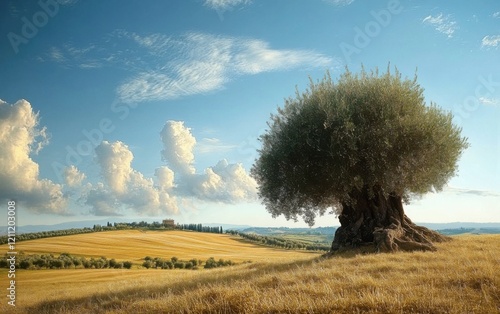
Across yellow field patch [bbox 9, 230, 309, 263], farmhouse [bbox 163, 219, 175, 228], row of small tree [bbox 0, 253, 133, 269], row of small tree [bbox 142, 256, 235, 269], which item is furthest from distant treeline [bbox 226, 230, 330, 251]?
row of small tree [bbox 0, 253, 133, 269]

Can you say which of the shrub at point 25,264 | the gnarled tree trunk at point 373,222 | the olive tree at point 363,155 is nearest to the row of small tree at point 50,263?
the shrub at point 25,264

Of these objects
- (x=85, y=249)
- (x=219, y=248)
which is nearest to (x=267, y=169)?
(x=85, y=249)

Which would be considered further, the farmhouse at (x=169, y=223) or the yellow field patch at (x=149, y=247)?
the farmhouse at (x=169, y=223)

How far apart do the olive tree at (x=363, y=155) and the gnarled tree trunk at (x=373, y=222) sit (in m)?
0.08

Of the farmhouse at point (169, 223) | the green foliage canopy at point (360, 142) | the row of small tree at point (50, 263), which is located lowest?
the row of small tree at point (50, 263)

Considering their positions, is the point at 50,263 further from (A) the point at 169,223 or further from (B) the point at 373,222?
(A) the point at 169,223

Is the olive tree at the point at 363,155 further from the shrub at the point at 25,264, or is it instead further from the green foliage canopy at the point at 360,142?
the shrub at the point at 25,264

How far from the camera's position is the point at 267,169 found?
30.8m

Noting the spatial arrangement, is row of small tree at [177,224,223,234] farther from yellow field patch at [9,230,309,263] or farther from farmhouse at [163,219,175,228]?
yellow field patch at [9,230,309,263]

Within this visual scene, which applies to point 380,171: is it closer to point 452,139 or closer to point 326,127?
point 326,127

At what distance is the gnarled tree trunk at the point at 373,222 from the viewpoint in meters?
28.8

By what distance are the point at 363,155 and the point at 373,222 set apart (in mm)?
6374

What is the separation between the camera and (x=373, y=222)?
2981 cm

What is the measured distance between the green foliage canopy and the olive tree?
2.9 inches
